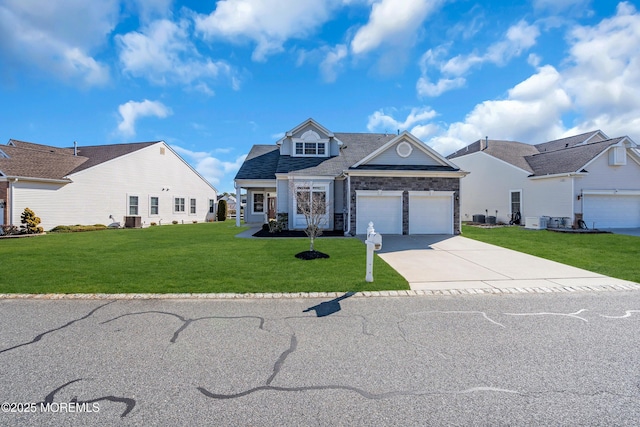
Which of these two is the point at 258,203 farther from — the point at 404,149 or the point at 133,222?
the point at 404,149

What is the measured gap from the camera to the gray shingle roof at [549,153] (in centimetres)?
1945

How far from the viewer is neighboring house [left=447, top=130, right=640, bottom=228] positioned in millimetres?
18938

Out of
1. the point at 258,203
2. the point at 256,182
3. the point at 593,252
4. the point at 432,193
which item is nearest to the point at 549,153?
the point at 432,193

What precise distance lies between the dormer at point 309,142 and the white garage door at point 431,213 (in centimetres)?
648

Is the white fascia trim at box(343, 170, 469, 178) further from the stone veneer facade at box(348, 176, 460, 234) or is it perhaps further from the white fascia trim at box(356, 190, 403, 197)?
the white fascia trim at box(356, 190, 403, 197)

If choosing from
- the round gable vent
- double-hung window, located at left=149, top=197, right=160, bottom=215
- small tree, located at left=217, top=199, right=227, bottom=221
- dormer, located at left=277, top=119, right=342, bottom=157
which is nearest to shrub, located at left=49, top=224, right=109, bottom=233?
double-hung window, located at left=149, top=197, right=160, bottom=215

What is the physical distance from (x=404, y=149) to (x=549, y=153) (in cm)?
1418

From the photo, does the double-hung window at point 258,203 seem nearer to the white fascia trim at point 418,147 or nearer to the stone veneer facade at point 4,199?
the white fascia trim at point 418,147

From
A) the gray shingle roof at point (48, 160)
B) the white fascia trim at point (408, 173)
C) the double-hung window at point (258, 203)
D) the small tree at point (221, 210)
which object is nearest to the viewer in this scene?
the white fascia trim at point (408, 173)

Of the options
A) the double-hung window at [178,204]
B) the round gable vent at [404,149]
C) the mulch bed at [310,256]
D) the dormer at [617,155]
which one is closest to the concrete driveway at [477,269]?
the mulch bed at [310,256]

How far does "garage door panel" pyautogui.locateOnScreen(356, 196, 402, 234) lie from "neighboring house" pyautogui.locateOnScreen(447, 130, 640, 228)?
11.5 meters

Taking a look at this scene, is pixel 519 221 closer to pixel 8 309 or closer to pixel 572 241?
pixel 572 241

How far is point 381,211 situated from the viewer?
1584 cm

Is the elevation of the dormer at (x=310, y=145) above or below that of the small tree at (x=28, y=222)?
above
